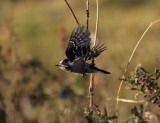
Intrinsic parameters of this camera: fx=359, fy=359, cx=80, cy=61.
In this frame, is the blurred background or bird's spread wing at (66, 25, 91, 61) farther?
the blurred background

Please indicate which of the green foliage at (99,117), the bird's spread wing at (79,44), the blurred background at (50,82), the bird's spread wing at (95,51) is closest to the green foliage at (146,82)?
the blurred background at (50,82)

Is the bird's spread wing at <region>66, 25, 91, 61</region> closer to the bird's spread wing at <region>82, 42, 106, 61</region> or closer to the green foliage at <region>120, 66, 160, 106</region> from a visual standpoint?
the bird's spread wing at <region>82, 42, 106, 61</region>

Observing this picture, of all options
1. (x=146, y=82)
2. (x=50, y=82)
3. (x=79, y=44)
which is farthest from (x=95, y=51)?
(x=50, y=82)

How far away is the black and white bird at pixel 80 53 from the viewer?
7.97 ft

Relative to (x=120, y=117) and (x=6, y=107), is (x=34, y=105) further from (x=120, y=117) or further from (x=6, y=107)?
(x=120, y=117)

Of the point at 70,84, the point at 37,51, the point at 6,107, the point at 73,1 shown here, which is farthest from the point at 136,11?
the point at 6,107

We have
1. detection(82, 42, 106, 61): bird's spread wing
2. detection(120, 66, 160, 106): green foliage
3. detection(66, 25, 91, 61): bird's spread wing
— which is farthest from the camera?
detection(66, 25, 91, 61): bird's spread wing

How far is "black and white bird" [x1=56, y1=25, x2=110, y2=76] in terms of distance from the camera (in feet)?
7.97

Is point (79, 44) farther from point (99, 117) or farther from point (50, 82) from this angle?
point (50, 82)

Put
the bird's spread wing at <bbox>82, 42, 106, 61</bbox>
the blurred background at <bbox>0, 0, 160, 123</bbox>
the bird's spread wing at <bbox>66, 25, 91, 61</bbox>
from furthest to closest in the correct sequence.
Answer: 1. the blurred background at <bbox>0, 0, 160, 123</bbox>
2. the bird's spread wing at <bbox>66, 25, 91, 61</bbox>
3. the bird's spread wing at <bbox>82, 42, 106, 61</bbox>

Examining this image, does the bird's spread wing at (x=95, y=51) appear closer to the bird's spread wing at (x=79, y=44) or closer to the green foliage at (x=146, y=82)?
the bird's spread wing at (x=79, y=44)

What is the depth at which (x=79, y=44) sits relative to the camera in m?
2.68

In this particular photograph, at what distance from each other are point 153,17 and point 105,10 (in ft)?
11.0

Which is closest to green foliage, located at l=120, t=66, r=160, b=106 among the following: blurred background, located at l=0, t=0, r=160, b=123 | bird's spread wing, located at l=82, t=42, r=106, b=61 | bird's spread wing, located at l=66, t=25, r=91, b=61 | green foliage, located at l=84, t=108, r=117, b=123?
blurred background, located at l=0, t=0, r=160, b=123
